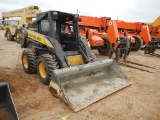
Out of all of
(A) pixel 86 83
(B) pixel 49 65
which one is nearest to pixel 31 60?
(B) pixel 49 65

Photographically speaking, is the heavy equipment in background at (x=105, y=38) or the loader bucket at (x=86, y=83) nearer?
the loader bucket at (x=86, y=83)

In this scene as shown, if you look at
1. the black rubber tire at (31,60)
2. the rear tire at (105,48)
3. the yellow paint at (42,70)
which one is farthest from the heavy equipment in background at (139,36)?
the yellow paint at (42,70)

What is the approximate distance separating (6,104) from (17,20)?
12569mm

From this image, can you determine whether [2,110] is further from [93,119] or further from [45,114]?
[93,119]

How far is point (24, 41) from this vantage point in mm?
6230

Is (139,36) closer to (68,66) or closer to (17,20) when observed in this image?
(68,66)

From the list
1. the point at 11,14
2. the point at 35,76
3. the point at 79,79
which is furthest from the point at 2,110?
the point at 11,14

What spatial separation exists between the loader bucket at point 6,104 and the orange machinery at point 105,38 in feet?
16.9

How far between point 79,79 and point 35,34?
2.08 meters

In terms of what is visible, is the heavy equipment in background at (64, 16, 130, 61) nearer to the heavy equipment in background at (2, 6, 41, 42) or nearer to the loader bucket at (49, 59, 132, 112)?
the loader bucket at (49, 59, 132, 112)

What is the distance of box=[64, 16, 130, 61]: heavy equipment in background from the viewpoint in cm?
779

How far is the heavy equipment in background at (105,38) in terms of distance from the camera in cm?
779

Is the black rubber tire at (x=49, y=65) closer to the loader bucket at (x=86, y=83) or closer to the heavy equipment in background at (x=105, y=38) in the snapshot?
the loader bucket at (x=86, y=83)

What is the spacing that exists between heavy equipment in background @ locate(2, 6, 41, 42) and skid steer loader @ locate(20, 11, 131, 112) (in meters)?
6.60
